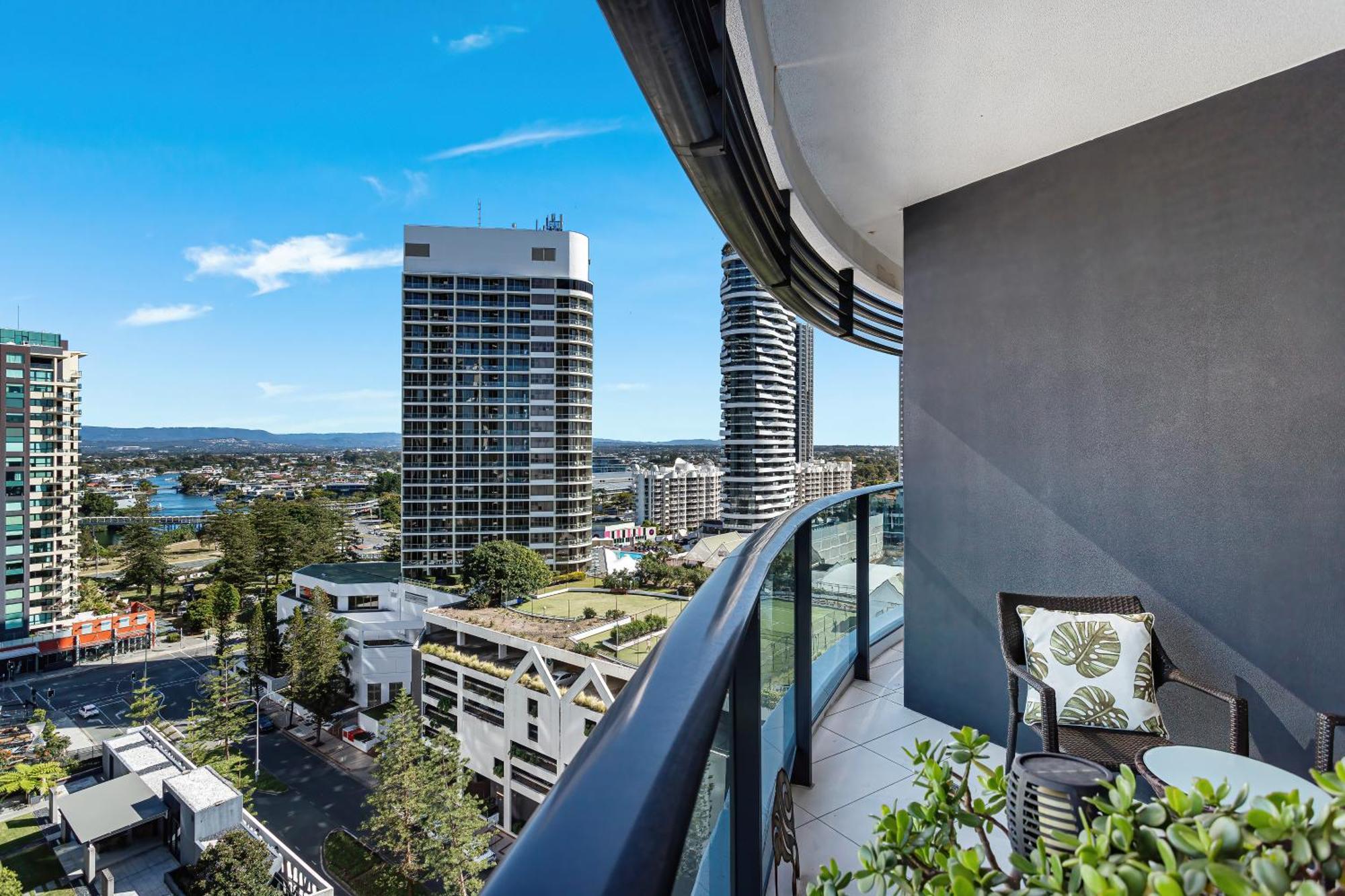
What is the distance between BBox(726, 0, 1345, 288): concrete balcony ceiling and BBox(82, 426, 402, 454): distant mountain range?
72.4 m

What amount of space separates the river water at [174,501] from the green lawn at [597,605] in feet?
112

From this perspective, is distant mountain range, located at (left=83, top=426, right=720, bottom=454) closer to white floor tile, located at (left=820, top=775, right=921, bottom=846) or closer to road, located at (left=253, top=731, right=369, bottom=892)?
road, located at (left=253, top=731, right=369, bottom=892)

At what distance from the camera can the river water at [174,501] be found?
4478 centimetres

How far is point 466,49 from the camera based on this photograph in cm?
3603

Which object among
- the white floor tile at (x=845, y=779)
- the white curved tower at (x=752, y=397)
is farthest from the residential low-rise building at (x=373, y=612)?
the white floor tile at (x=845, y=779)

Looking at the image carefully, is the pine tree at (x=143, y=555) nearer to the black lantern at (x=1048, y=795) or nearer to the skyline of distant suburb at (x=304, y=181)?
the skyline of distant suburb at (x=304, y=181)

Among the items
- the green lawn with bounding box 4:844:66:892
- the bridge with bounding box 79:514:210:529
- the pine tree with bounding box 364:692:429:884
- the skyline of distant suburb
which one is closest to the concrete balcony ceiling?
the pine tree with bounding box 364:692:429:884

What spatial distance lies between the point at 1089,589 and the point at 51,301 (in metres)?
67.5

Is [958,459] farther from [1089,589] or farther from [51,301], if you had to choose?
[51,301]

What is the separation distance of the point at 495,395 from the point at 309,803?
58.1ft

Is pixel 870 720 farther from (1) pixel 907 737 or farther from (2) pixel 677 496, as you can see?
(2) pixel 677 496

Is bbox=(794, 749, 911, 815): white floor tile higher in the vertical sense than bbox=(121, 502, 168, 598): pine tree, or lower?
higher

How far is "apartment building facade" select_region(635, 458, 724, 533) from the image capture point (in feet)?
176

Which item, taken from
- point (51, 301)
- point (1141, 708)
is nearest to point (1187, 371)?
point (1141, 708)
